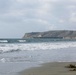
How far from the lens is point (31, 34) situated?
152 m

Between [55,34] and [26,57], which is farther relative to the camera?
[55,34]

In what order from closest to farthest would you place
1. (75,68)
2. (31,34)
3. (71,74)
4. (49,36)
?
1. (71,74)
2. (75,68)
3. (49,36)
4. (31,34)

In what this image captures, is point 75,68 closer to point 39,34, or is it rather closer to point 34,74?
point 34,74

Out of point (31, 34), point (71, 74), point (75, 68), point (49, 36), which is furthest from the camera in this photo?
point (31, 34)

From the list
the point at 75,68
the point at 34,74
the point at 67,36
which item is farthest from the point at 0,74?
the point at 67,36

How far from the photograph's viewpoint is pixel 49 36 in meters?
141

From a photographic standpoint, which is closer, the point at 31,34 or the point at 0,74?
the point at 0,74

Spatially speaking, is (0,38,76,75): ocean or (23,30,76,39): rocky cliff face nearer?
(0,38,76,75): ocean

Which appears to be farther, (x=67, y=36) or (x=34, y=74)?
Answer: (x=67, y=36)

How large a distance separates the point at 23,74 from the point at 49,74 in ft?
3.87

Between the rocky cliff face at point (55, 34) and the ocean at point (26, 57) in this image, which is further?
the rocky cliff face at point (55, 34)

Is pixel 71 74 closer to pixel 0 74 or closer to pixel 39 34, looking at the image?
pixel 0 74

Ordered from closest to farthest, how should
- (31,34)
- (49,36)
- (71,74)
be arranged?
(71,74) < (49,36) < (31,34)

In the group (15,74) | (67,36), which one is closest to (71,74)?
(15,74)
